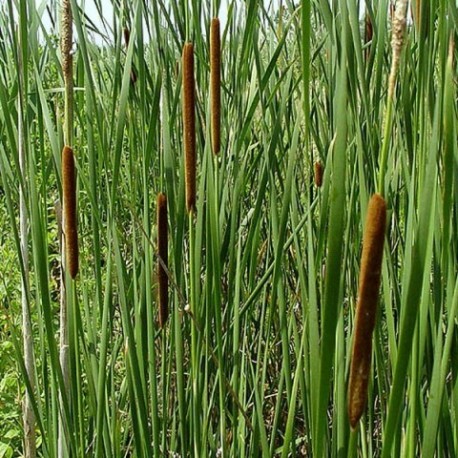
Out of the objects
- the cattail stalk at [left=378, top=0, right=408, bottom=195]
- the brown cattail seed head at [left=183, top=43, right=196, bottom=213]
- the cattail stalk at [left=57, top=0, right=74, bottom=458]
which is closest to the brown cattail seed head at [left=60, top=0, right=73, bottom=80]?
the cattail stalk at [left=57, top=0, right=74, bottom=458]

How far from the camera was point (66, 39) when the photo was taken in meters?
0.63

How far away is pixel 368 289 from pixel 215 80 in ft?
1.19

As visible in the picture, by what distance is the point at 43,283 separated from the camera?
0.67 meters

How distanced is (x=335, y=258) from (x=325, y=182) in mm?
186

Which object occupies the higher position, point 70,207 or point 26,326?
point 70,207

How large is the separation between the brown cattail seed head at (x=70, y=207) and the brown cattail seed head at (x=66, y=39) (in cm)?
7

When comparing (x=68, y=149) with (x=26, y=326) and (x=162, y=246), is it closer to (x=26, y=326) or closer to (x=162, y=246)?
(x=162, y=246)

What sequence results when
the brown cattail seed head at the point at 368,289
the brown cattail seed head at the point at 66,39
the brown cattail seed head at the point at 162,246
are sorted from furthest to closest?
the brown cattail seed head at the point at 162,246, the brown cattail seed head at the point at 66,39, the brown cattail seed head at the point at 368,289

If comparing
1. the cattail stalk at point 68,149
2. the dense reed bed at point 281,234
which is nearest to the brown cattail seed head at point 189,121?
the dense reed bed at point 281,234

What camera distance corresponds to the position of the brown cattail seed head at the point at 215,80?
0.72m

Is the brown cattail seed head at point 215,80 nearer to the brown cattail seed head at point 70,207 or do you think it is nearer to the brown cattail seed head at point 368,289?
the brown cattail seed head at point 70,207

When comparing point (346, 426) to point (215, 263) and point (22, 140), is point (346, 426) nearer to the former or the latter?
point (215, 263)

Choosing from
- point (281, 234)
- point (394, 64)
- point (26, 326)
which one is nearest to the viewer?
point (394, 64)

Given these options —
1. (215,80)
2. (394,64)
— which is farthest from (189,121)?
(394,64)
